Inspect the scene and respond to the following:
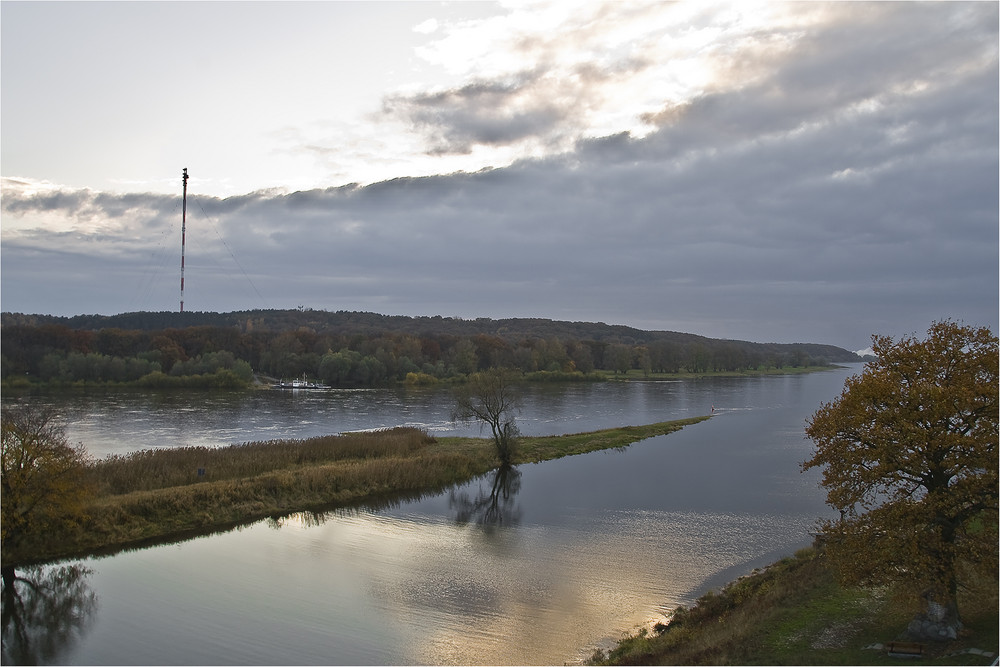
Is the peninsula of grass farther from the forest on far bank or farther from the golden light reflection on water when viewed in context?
the forest on far bank

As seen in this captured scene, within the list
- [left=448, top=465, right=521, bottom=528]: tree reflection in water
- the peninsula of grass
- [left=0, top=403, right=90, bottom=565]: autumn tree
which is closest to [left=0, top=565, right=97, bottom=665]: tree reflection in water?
[left=0, top=403, right=90, bottom=565]: autumn tree

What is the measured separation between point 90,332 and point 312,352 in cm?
3626

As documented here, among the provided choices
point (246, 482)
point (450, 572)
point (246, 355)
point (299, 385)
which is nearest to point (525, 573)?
point (450, 572)

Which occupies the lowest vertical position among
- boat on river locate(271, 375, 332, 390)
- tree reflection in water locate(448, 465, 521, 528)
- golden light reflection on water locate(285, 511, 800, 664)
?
tree reflection in water locate(448, 465, 521, 528)

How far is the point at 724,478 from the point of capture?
3828 centimetres

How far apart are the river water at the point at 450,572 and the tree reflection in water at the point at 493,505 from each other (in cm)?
13

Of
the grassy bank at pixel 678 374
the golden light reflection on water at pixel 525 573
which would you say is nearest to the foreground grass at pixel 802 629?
the golden light reflection on water at pixel 525 573

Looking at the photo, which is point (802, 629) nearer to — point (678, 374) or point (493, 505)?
point (493, 505)

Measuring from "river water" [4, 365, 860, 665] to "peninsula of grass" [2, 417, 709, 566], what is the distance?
122 centimetres

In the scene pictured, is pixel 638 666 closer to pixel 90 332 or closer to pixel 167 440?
pixel 167 440

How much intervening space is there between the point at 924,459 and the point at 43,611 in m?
21.5

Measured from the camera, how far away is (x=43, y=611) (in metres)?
18.4

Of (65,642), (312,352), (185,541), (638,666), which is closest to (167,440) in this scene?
(185,541)

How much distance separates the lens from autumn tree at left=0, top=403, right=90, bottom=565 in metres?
20.7
